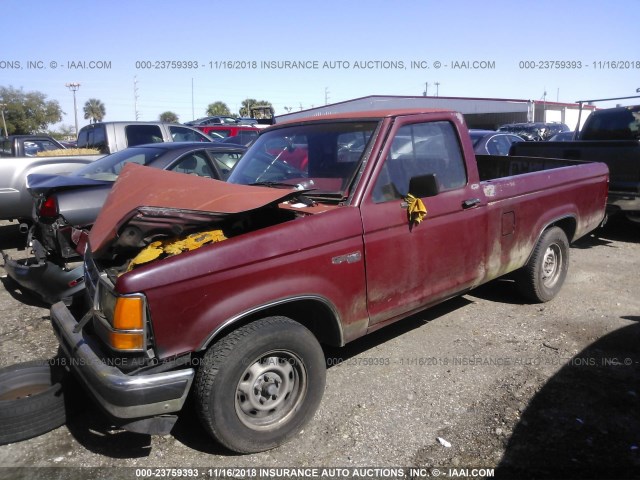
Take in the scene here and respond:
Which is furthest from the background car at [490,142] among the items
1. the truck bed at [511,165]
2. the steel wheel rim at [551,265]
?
the steel wheel rim at [551,265]

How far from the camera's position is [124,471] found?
9.05 feet

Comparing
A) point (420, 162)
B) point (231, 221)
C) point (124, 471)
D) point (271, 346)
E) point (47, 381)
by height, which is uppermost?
point (420, 162)

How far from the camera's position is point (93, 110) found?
248 feet

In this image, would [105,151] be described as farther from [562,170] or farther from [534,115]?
[534,115]

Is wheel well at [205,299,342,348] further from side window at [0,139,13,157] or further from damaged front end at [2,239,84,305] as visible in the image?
side window at [0,139,13,157]

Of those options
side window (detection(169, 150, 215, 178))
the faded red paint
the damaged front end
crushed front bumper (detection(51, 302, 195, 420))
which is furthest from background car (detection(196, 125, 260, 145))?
crushed front bumper (detection(51, 302, 195, 420))

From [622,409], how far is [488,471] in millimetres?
1180

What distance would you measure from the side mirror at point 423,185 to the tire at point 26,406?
2620mm

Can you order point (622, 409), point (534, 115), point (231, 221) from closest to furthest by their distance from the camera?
1. point (231, 221)
2. point (622, 409)
3. point (534, 115)

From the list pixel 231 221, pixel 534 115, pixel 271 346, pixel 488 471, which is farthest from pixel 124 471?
pixel 534 115

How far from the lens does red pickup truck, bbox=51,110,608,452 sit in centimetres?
251

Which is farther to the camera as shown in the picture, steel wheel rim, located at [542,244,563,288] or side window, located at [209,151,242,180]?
side window, located at [209,151,242,180]

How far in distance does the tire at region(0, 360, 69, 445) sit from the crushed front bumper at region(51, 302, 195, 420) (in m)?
0.59

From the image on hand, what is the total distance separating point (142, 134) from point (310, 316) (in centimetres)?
737
